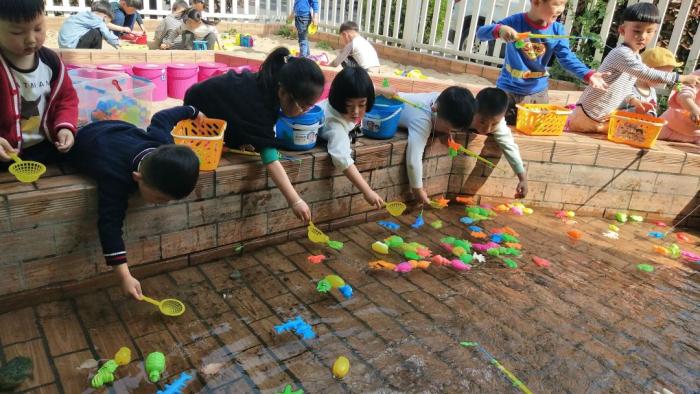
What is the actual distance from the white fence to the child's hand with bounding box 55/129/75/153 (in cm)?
646

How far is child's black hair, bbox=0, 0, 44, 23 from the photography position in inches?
85.0

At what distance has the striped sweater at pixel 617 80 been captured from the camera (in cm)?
454

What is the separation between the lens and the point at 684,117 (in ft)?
15.4

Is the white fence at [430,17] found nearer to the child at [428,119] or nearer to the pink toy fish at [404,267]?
the child at [428,119]

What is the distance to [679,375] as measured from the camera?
247 cm

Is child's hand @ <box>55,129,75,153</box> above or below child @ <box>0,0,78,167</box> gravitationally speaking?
below

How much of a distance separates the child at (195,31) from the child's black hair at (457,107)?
5.36 metres

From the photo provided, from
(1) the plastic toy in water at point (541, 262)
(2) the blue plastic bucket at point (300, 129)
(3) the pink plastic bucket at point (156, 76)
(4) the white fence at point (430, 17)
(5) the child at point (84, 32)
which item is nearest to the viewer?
(2) the blue plastic bucket at point (300, 129)

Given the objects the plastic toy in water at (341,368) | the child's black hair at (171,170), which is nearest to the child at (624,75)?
the plastic toy in water at (341,368)

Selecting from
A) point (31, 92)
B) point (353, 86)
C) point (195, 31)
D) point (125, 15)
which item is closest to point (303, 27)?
point (195, 31)

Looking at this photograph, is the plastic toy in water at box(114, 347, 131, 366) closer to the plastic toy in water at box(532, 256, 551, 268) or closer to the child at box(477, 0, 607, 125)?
the plastic toy in water at box(532, 256, 551, 268)

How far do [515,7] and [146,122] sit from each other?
6.03 metres

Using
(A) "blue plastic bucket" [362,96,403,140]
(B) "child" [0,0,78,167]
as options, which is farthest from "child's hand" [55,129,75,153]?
(A) "blue plastic bucket" [362,96,403,140]

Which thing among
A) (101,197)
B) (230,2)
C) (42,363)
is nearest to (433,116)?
(101,197)
